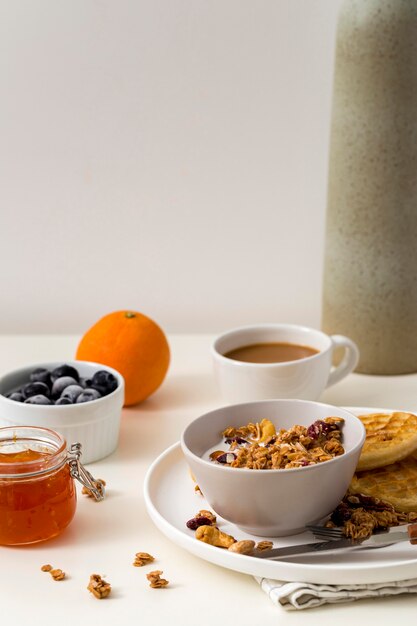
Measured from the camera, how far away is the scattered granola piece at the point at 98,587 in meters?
0.88

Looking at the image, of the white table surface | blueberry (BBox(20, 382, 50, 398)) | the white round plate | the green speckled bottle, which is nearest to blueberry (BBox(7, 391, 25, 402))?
blueberry (BBox(20, 382, 50, 398))

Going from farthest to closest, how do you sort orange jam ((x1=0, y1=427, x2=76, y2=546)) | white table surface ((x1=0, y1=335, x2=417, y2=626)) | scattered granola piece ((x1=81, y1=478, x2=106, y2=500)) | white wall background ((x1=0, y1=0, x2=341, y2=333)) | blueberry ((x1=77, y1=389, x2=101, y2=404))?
1. white wall background ((x1=0, y1=0, x2=341, y2=333))
2. blueberry ((x1=77, y1=389, x2=101, y2=404))
3. scattered granola piece ((x1=81, y1=478, x2=106, y2=500))
4. orange jam ((x1=0, y1=427, x2=76, y2=546))
5. white table surface ((x1=0, y1=335, x2=417, y2=626))

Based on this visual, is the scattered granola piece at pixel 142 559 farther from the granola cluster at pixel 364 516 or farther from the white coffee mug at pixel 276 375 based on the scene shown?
the white coffee mug at pixel 276 375

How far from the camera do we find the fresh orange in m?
1.35

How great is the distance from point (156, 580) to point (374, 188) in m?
0.76

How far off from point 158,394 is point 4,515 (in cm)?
51

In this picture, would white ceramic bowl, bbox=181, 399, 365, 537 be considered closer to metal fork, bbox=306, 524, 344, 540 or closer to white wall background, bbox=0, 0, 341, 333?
metal fork, bbox=306, 524, 344, 540

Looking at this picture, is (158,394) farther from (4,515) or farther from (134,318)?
(4,515)

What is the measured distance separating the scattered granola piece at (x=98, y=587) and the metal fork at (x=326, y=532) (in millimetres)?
205

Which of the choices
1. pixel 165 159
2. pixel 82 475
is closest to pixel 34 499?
pixel 82 475

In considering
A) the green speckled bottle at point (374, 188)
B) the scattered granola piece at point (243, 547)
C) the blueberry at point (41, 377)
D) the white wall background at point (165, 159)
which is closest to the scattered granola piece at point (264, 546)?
the scattered granola piece at point (243, 547)

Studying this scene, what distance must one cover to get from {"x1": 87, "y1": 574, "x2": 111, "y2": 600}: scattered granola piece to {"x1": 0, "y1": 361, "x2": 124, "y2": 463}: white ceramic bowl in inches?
11.5

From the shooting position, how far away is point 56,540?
1.00 meters

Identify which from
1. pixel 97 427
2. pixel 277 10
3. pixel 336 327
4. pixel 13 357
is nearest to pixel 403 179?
pixel 336 327
